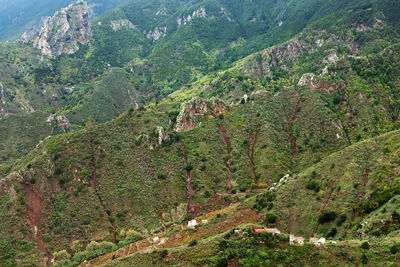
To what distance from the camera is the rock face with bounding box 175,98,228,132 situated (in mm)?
126500

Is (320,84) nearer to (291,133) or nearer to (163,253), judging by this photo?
(291,133)

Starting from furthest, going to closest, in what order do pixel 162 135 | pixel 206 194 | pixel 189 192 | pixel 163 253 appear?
pixel 162 135 < pixel 189 192 < pixel 206 194 < pixel 163 253

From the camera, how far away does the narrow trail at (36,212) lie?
259ft

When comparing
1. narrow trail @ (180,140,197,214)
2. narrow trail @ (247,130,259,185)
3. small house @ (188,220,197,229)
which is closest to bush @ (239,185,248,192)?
narrow trail @ (247,130,259,185)

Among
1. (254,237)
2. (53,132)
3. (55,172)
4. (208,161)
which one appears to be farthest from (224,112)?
(53,132)

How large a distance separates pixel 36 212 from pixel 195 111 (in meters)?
70.8

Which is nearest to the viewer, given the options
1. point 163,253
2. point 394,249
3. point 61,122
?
point 394,249

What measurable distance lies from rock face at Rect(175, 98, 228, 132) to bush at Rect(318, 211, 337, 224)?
69.9m

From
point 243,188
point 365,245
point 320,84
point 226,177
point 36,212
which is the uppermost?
point 36,212

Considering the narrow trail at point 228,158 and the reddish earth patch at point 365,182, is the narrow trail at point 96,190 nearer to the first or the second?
the narrow trail at point 228,158

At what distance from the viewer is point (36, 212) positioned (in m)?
85.6

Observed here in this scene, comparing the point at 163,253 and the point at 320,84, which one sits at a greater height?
the point at 163,253

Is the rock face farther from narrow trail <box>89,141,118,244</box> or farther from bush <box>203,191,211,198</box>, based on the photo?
narrow trail <box>89,141,118,244</box>

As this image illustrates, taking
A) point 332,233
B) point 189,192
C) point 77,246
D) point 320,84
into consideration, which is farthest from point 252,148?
point 77,246
